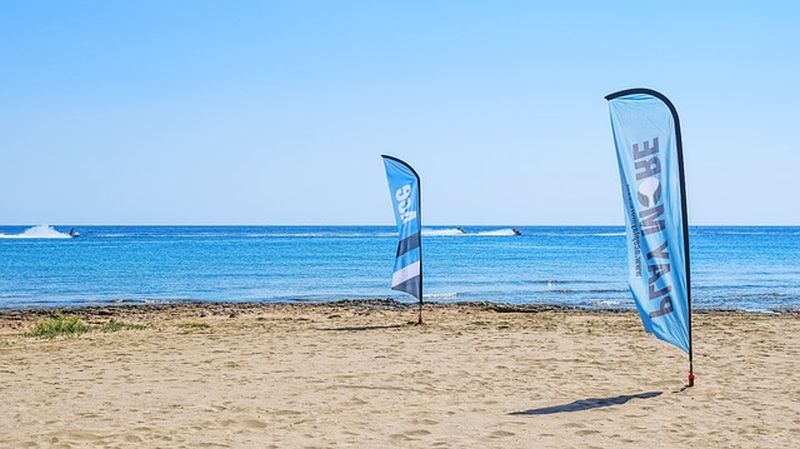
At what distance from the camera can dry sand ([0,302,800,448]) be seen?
7008 mm

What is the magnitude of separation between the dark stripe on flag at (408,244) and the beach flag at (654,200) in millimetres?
6749

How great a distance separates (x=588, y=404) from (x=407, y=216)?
7508 millimetres

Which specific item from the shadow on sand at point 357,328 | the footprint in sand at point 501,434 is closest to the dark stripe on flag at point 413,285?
the shadow on sand at point 357,328

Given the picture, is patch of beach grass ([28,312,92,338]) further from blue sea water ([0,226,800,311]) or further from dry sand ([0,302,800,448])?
blue sea water ([0,226,800,311])

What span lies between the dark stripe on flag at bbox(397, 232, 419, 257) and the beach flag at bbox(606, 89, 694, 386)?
6.75 m

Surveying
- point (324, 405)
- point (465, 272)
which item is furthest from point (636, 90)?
point (465, 272)

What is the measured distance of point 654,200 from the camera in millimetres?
8453

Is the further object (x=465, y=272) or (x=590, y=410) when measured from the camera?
(x=465, y=272)

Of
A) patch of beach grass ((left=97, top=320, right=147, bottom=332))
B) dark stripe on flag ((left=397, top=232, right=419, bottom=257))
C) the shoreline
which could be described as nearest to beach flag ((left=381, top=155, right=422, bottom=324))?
dark stripe on flag ((left=397, top=232, right=419, bottom=257))

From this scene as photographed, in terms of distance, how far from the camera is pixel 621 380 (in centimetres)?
945

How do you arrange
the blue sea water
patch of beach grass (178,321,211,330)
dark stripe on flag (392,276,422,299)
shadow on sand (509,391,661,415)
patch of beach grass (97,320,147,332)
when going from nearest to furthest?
shadow on sand (509,391,661,415), patch of beach grass (97,320,147,332), patch of beach grass (178,321,211,330), dark stripe on flag (392,276,422,299), the blue sea water

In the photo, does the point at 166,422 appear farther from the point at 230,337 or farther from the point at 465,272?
the point at 465,272

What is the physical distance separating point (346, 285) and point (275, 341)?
17106 millimetres

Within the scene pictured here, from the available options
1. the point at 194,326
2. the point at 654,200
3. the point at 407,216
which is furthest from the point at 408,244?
the point at 654,200
